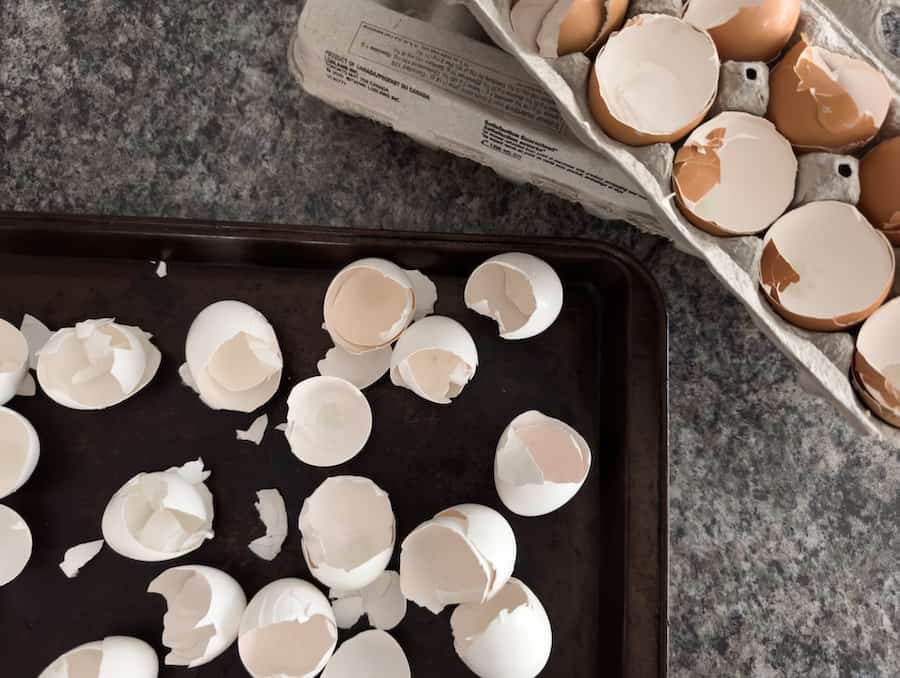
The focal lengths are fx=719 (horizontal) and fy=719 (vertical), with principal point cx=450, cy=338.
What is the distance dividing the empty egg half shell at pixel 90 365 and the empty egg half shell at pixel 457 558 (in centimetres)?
36

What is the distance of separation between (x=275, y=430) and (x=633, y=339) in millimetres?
427

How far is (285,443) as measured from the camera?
838 millimetres

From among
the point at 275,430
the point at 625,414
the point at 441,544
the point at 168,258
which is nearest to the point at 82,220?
the point at 168,258

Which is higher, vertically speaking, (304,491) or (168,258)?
(168,258)

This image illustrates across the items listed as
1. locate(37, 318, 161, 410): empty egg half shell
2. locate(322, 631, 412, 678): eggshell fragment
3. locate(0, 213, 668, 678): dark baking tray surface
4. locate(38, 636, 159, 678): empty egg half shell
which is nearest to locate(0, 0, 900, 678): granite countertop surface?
locate(0, 213, 668, 678): dark baking tray surface

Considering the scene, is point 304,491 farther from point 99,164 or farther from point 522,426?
point 99,164

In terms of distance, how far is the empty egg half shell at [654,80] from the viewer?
0.68m

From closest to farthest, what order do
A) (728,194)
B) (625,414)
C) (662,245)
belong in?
(728,194)
(625,414)
(662,245)

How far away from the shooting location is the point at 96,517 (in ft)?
2.69

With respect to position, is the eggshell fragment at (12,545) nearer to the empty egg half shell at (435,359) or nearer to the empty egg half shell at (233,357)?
the empty egg half shell at (233,357)

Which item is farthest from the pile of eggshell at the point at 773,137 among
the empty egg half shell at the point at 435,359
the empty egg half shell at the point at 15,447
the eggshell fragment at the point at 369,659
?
the empty egg half shell at the point at 15,447

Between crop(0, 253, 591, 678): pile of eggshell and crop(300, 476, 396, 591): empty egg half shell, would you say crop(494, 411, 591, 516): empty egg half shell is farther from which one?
crop(300, 476, 396, 591): empty egg half shell

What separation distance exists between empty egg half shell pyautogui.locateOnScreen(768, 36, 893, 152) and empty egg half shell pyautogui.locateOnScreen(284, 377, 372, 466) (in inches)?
20.8

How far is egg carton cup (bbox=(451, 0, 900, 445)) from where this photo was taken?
2.22ft
